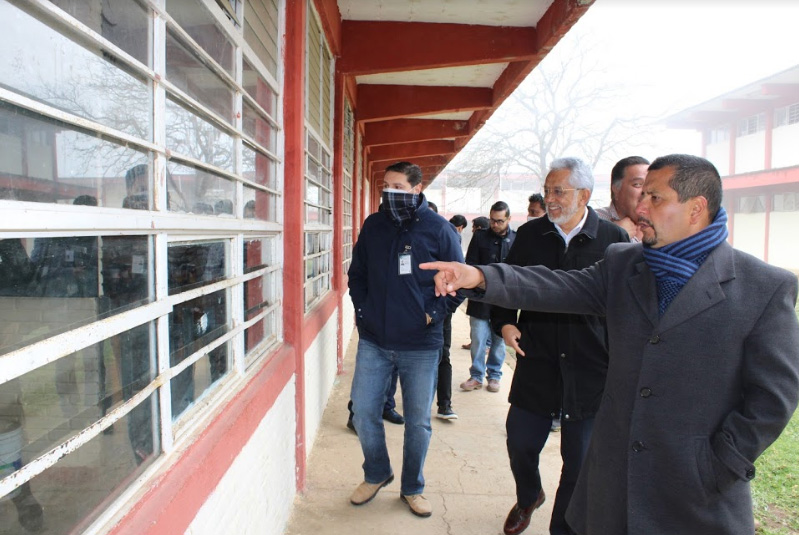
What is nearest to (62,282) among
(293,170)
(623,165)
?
(293,170)

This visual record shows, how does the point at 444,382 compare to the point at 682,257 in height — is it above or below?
below

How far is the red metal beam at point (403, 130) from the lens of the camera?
9.31 m

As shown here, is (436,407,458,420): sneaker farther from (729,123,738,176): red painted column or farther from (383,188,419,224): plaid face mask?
(729,123,738,176): red painted column

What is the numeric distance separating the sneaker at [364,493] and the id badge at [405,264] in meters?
1.37

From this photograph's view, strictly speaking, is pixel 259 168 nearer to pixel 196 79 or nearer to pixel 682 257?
pixel 196 79

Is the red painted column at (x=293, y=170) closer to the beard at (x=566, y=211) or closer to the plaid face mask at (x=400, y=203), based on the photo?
the plaid face mask at (x=400, y=203)

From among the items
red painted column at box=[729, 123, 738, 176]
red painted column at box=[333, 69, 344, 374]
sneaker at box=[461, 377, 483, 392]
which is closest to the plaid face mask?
red painted column at box=[333, 69, 344, 374]

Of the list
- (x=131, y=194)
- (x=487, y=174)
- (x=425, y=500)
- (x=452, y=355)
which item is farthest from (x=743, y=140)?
Result: (x=131, y=194)

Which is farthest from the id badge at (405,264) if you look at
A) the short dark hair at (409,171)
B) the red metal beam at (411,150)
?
the red metal beam at (411,150)

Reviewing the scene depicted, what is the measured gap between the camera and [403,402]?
3.25 metres

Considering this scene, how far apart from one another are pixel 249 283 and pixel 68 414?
57.0 inches

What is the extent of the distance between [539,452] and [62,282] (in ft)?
8.22

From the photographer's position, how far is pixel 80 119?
3.60 feet

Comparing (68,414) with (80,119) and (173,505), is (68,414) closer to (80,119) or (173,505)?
(173,505)
